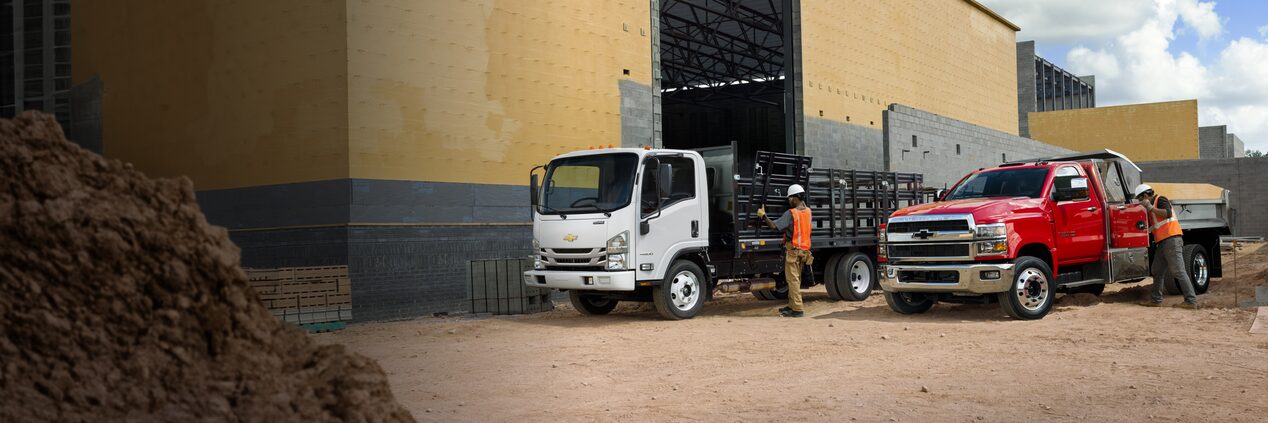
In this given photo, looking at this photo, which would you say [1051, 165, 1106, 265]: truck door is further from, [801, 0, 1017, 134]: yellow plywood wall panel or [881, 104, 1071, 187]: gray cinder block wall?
[881, 104, 1071, 187]: gray cinder block wall

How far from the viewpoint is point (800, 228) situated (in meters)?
14.1

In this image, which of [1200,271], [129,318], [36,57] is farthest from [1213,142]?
[129,318]

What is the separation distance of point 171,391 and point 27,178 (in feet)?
4.63

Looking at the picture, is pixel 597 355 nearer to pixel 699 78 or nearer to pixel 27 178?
pixel 27 178

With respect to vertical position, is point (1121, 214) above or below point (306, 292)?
above

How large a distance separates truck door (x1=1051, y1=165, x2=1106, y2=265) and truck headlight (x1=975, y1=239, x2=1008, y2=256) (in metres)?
1.19

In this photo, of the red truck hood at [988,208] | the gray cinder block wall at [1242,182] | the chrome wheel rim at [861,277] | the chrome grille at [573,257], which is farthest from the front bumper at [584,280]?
the gray cinder block wall at [1242,182]

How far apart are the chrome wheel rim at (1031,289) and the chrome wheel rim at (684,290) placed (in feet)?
14.1

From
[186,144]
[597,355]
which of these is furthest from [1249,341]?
[186,144]

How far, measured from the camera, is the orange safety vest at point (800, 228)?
14.0 metres

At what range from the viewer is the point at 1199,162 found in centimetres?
3688

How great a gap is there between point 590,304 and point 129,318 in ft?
33.3

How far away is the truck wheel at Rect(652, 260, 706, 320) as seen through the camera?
13.1 m

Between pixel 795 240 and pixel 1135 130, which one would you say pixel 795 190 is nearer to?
pixel 795 240
